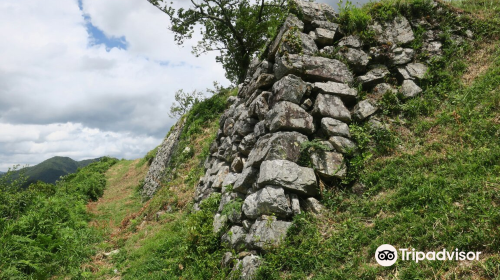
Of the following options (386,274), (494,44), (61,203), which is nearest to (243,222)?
(386,274)

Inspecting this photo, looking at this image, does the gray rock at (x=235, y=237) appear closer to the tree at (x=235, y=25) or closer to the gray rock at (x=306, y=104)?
the gray rock at (x=306, y=104)

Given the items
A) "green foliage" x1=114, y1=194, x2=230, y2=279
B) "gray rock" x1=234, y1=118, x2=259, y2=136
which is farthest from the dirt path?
"gray rock" x1=234, y1=118, x2=259, y2=136

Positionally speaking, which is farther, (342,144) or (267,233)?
(342,144)

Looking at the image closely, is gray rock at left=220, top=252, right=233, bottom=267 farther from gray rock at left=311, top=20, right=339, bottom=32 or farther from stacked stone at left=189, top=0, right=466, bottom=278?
gray rock at left=311, top=20, right=339, bottom=32

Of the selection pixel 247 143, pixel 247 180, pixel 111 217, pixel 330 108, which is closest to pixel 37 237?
pixel 111 217

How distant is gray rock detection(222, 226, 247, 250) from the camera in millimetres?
6227

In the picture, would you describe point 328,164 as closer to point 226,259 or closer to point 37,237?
point 226,259

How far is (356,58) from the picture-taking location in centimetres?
850

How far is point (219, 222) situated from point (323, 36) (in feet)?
23.0

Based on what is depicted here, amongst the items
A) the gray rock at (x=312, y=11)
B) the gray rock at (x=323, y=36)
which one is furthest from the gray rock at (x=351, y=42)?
the gray rock at (x=312, y=11)

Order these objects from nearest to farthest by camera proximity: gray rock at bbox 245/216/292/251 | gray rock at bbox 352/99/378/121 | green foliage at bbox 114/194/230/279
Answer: gray rock at bbox 245/216/292/251
green foliage at bbox 114/194/230/279
gray rock at bbox 352/99/378/121

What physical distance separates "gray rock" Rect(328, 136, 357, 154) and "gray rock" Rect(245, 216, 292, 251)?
2.50 m

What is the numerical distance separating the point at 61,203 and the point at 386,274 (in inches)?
489

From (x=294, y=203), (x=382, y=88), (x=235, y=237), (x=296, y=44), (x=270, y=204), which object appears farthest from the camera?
(x=296, y=44)
